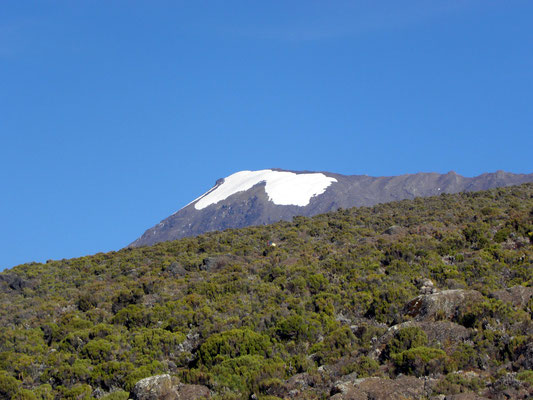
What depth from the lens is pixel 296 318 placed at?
63.4ft

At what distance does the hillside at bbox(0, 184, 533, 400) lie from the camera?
47.8 feet

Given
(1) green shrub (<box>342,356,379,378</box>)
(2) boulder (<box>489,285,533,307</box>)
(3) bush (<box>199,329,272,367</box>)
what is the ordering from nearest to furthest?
(1) green shrub (<box>342,356,379,378</box>) → (2) boulder (<box>489,285,533,307</box>) → (3) bush (<box>199,329,272,367</box>)

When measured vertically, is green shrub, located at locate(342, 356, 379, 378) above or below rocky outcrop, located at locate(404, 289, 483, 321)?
below

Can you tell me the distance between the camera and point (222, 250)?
34.4 m

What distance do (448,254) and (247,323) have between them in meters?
10.1

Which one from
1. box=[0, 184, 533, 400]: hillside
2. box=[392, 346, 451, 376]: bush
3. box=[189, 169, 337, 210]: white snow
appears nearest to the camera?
box=[392, 346, 451, 376]: bush

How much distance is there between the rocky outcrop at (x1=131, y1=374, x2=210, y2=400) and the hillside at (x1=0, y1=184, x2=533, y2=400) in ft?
0.16

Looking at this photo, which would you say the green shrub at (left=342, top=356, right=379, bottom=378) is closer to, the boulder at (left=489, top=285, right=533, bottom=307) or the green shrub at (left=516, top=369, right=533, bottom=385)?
the green shrub at (left=516, top=369, right=533, bottom=385)

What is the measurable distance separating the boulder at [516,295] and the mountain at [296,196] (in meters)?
74.6

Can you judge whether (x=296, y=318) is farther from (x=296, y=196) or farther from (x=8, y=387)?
(x=296, y=196)

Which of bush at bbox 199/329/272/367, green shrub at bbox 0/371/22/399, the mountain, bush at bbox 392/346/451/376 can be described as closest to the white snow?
the mountain

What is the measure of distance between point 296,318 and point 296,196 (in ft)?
294

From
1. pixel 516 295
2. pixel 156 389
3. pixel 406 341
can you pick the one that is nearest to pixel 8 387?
pixel 156 389

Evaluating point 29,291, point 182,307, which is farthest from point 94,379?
point 29,291
